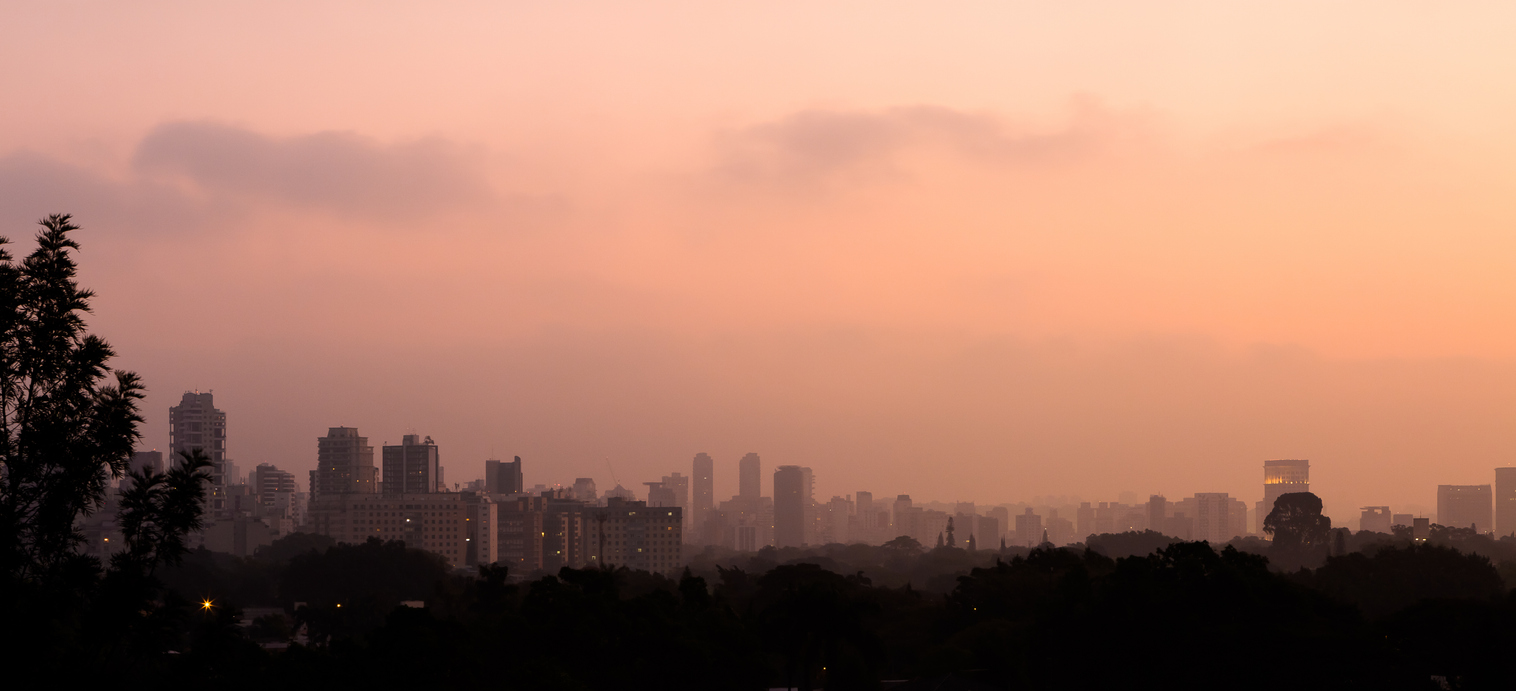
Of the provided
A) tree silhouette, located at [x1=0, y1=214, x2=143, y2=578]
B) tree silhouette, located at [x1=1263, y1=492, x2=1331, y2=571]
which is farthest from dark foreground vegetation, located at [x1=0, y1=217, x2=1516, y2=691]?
tree silhouette, located at [x1=1263, y1=492, x2=1331, y2=571]

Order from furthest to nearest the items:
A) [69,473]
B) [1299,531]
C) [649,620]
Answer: [1299,531] → [649,620] → [69,473]

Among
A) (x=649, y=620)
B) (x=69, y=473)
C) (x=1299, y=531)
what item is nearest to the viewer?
(x=69, y=473)

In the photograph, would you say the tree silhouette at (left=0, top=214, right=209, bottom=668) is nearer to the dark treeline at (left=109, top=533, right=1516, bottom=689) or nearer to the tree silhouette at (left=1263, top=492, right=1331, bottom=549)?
the dark treeline at (left=109, top=533, right=1516, bottom=689)

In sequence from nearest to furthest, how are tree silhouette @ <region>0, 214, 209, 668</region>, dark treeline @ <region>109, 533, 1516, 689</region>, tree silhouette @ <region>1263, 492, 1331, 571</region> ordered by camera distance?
tree silhouette @ <region>0, 214, 209, 668</region>
dark treeline @ <region>109, 533, 1516, 689</region>
tree silhouette @ <region>1263, 492, 1331, 571</region>

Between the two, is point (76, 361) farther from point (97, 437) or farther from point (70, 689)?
point (70, 689)

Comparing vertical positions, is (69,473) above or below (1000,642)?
above

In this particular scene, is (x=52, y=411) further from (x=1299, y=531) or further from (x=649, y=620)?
(x=1299, y=531)

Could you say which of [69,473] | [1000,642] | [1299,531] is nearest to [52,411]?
[69,473]

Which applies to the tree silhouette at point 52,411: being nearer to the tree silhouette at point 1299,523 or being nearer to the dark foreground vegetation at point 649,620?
the dark foreground vegetation at point 649,620

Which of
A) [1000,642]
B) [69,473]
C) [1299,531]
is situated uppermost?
[69,473]

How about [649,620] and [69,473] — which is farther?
[649,620]
